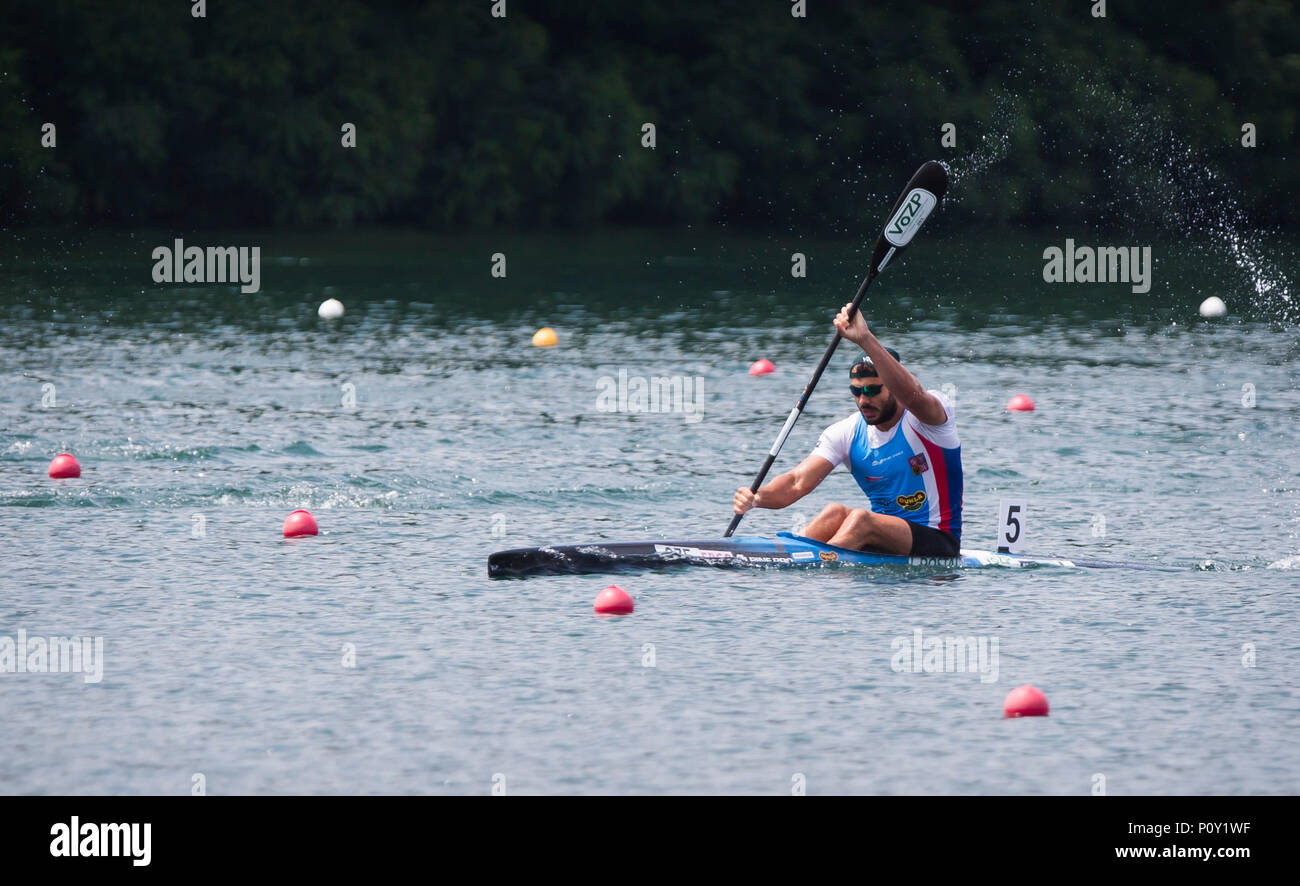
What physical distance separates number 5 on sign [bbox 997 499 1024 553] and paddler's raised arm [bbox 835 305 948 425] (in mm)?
939

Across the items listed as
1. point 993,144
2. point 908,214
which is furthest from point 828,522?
point 993,144

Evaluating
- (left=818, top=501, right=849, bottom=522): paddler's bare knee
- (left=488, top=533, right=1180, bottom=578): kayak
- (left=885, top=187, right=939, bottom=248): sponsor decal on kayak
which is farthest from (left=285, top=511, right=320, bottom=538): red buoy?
(left=885, top=187, right=939, bottom=248): sponsor decal on kayak

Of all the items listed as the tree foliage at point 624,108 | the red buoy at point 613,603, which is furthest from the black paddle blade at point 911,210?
the tree foliage at point 624,108

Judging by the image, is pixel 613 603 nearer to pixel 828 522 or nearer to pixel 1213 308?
pixel 828 522

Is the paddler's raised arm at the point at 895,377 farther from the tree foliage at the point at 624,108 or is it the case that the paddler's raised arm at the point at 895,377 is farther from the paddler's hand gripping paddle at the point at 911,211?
the tree foliage at the point at 624,108

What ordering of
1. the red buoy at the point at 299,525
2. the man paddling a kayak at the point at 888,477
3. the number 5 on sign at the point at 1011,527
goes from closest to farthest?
1. the man paddling a kayak at the point at 888,477
2. the number 5 on sign at the point at 1011,527
3. the red buoy at the point at 299,525

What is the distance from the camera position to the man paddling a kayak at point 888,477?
11438mm

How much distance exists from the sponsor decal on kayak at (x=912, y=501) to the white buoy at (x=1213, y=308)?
17.9 meters

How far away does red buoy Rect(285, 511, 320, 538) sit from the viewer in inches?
505

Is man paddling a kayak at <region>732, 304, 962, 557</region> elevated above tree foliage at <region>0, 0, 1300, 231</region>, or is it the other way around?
tree foliage at <region>0, 0, 1300, 231</region>

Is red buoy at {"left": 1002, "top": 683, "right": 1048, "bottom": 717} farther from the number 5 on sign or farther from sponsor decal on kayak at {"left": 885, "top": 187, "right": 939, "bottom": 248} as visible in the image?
sponsor decal on kayak at {"left": 885, "top": 187, "right": 939, "bottom": 248}

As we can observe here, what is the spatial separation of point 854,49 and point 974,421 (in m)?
32.5

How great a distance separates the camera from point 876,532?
11555 millimetres

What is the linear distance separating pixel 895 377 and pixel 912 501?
3.42ft
